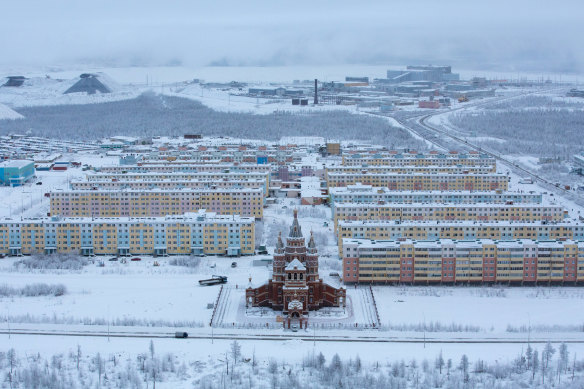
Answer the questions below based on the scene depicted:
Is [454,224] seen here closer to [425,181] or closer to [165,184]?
[425,181]

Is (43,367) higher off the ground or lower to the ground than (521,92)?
A: lower

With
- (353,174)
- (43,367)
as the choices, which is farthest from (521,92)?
(43,367)

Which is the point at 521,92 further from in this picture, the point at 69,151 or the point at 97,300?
the point at 97,300

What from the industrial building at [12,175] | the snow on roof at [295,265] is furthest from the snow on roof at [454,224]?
the industrial building at [12,175]

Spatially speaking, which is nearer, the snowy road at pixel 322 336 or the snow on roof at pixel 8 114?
the snowy road at pixel 322 336

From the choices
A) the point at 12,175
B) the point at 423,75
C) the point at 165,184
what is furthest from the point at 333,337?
the point at 423,75

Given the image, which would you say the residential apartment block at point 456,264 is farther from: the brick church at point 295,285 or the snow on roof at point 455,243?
the brick church at point 295,285

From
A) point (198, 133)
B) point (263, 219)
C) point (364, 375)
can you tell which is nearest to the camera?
point (364, 375)
